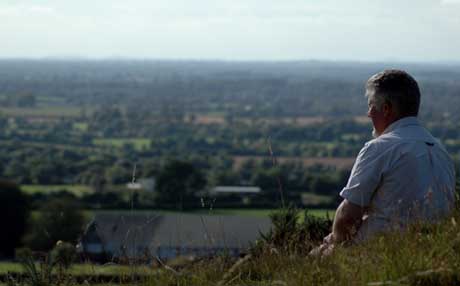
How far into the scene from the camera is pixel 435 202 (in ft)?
14.2

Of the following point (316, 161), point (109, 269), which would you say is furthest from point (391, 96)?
point (316, 161)

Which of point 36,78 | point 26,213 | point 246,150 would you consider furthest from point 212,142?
point 36,78

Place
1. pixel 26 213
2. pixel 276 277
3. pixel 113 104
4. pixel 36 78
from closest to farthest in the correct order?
1. pixel 276 277
2. pixel 26 213
3. pixel 113 104
4. pixel 36 78

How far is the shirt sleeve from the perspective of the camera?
169 inches

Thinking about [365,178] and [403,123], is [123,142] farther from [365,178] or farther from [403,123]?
[365,178]

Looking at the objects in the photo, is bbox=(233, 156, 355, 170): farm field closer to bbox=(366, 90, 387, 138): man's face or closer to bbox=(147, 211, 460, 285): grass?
bbox=(366, 90, 387, 138): man's face

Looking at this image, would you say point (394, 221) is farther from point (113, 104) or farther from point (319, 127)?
point (113, 104)

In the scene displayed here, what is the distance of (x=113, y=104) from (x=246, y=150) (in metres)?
52.8

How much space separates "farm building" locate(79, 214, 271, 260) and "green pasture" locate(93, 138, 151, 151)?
60179mm

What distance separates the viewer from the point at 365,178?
429 cm

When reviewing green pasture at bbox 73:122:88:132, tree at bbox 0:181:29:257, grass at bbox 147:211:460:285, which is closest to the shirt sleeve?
grass at bbox 147:211:460:285

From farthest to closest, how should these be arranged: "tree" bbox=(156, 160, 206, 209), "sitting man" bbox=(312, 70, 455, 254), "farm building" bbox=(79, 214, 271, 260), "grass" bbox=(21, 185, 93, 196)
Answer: "grass" bbox=(21, 185, 93, 196), "tree" bbox=(156, 160, 206, 209), "farm building" bbox=(79, 214, 271, 260), "sitting man" bbox=(312, 70, 455, 254)

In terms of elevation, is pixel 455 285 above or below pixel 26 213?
above

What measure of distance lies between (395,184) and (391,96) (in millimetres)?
463
